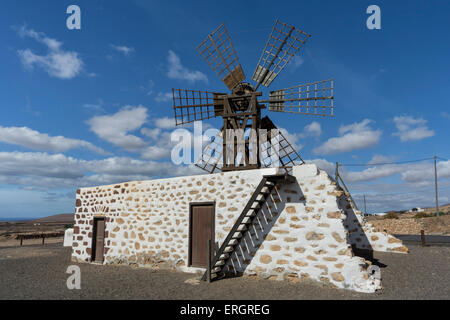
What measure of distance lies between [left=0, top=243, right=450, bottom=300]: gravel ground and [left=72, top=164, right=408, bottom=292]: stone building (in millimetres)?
399

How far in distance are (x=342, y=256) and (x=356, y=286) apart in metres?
0.66

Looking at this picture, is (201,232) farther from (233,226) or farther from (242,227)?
(233,226)

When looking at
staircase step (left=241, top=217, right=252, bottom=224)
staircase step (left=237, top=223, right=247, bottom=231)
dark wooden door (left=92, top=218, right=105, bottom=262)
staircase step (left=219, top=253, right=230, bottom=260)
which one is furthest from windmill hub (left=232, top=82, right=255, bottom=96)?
dark wooden door (left=92, top=218, right=105, bottom=262)

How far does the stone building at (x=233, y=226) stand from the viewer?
22.6 ft

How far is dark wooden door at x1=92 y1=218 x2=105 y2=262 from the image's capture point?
10.7 metres

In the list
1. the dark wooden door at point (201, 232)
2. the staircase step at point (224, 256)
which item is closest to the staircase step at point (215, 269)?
the staircase step at point (224, 256)

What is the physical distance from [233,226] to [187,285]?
181cm

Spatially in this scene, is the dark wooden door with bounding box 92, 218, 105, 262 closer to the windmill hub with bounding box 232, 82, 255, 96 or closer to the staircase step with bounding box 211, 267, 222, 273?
the staircase step with bounding box 211, 267, 222, 273

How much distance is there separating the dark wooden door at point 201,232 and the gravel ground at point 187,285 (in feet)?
1.94

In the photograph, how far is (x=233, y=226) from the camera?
24.4 feet

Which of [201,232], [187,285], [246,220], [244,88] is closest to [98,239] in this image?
[201,232]
